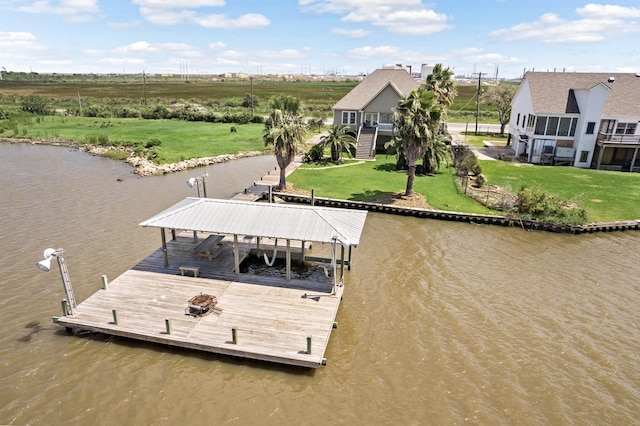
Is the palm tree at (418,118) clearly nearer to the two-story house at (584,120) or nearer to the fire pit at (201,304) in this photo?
the fire pit at (201,304)

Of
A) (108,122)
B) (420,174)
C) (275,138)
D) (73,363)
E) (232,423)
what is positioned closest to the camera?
(232,423)

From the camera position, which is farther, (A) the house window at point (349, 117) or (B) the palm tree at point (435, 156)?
(A) the house window at point (349, 117)

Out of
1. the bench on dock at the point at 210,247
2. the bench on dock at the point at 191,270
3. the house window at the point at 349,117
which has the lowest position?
the bench on dock at the point at 191,270

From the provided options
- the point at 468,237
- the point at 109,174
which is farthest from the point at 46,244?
the point at 468,237

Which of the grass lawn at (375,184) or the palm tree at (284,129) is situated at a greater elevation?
the palm tree at (284,129)

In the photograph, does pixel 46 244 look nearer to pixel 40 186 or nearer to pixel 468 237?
pixel 40 186

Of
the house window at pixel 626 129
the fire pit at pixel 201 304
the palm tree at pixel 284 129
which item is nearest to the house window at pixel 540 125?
the house window at pixel 626 129
